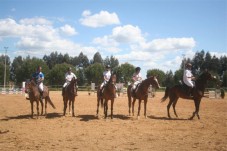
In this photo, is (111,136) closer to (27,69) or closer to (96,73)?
(27,69)

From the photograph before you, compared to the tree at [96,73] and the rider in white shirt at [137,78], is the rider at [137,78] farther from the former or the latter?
the tree at [96,73]

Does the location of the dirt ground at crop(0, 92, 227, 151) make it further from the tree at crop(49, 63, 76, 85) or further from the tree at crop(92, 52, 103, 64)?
the tree at crop(92, 52, 103, 64)

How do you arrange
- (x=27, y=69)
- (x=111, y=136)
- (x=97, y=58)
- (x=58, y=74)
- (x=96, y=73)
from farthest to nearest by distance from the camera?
(x=97, y=58) → (x=96, y=73) → (x=58, y=74) → (x=27, y=69) → (x=111, y=136)

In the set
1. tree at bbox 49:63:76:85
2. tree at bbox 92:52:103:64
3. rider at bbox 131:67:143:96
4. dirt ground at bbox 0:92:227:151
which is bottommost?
dirt ground at bbox 0:92:227:151

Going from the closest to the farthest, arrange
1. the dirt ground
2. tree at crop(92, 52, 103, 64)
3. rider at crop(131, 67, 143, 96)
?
the dirt ground → rider at crop(131, 67, 143, 96) → tree at crop(92, 52, 103, 64)

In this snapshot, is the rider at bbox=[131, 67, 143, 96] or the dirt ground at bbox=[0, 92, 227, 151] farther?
the rider at bbox=[131, 67, 143, 96]

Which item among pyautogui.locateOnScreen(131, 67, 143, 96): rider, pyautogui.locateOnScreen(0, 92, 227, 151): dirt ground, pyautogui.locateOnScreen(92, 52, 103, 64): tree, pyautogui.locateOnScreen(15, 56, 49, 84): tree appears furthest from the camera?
pyautogui.locateOnScreen(92, 52, 103, 64): tree

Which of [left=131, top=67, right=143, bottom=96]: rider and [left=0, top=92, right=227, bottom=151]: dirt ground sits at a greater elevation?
[left=131, top=67, right=143, bottom=96]: rider

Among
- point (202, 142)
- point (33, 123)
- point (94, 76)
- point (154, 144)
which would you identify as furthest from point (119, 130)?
point (94, 76)

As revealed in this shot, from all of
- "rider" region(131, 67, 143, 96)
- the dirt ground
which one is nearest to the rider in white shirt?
"rider" region(131, 67, 143, 96)

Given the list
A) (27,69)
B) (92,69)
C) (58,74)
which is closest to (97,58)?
(92,69)

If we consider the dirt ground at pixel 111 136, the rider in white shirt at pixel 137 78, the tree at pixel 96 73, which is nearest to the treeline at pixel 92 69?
the tree at pixel 96 73

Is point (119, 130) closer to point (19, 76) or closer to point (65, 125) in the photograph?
point (65, 125)

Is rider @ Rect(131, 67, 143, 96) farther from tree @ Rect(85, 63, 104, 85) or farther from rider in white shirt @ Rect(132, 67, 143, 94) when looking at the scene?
tree @ Rect(85, 63, 104, 85)
